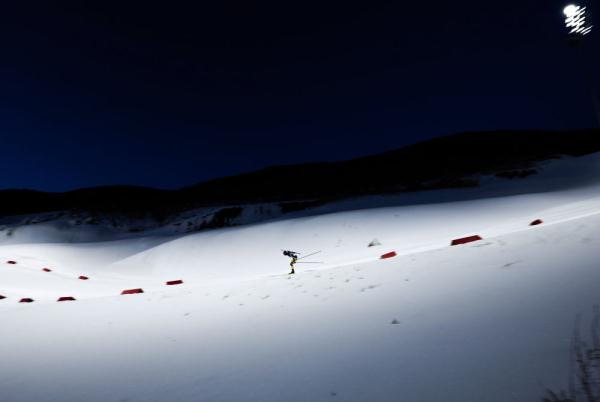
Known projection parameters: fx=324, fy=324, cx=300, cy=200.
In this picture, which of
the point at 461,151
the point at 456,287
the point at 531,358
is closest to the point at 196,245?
the point at 456,287

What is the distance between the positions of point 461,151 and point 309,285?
77.1 metres

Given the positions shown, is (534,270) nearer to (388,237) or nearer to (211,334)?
(211,334)

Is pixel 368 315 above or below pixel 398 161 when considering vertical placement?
below

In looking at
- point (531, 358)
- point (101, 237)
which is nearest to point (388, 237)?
point (531, 358)

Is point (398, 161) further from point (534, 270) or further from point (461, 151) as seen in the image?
point (534, 270)

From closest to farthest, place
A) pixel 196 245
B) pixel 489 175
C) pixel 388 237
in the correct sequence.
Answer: pixel 388 237
pixel 196 245
pixel 489 175

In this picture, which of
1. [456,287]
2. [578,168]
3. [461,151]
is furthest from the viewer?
[461,151]

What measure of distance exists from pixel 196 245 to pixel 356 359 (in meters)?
16.8

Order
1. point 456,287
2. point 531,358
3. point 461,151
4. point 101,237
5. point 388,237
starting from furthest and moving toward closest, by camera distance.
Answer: point 461,151 → point 101,237 → point 388,237 → point 456,287 → point 531,358

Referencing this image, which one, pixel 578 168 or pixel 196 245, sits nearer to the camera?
pixel 196 245

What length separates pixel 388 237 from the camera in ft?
47.8

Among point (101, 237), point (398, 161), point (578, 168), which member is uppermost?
point (398, 161)

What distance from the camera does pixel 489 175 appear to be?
29.1 metres

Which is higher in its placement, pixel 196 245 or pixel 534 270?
pixel 534 270
